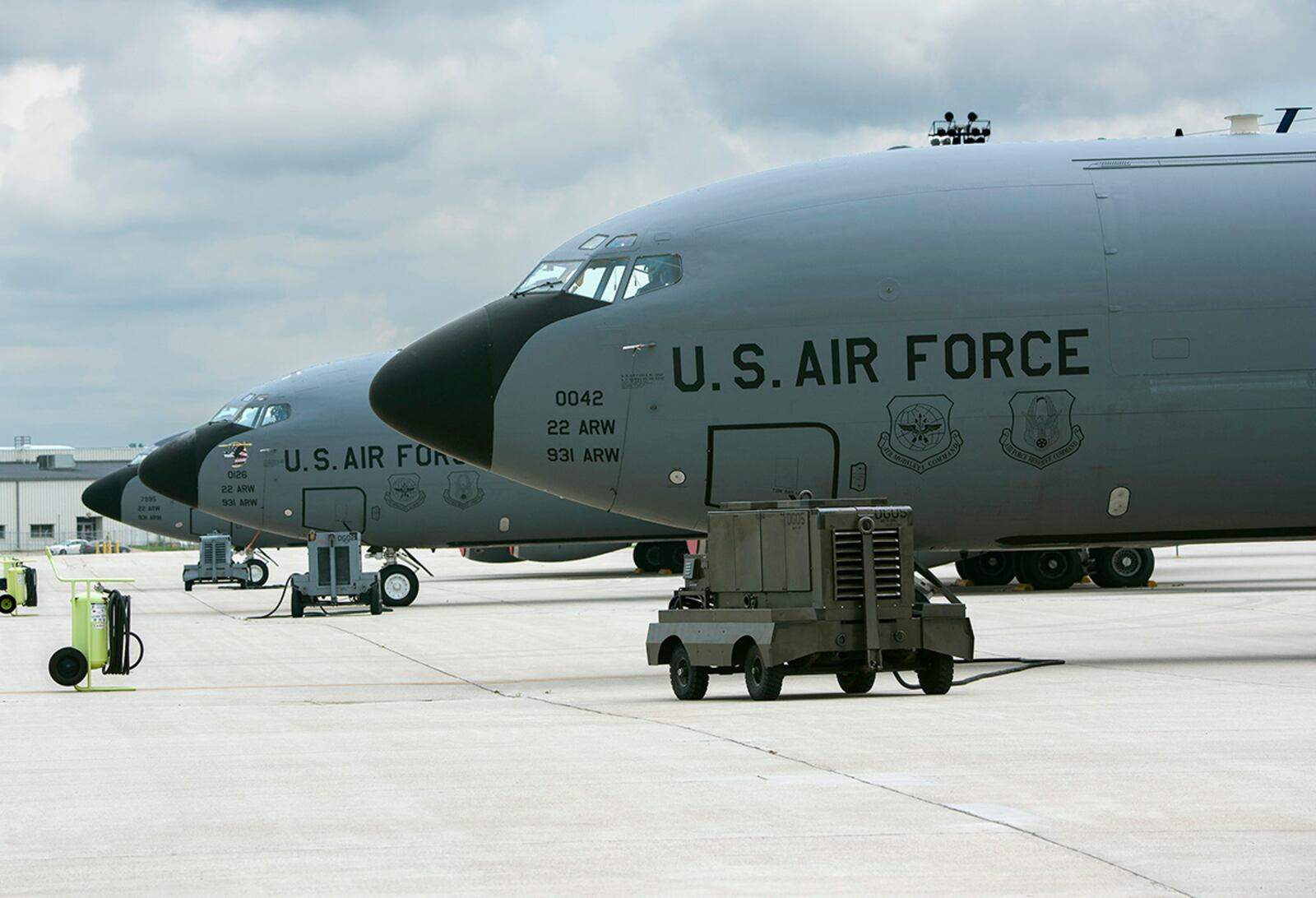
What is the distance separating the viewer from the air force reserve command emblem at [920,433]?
17.2 m

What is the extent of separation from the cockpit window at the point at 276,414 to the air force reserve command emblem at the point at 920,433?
20.4 meters

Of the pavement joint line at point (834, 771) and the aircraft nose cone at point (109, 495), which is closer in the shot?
the pavement joint line at point (834, 771)

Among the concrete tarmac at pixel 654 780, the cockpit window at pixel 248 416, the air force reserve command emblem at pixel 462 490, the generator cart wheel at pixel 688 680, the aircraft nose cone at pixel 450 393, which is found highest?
the cockpit window at pixel 248 416

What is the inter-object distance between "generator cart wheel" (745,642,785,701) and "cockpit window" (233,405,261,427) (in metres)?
22.2

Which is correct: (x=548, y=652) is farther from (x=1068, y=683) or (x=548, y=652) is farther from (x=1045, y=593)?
(x=1045, y=593)

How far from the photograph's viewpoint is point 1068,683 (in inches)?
626

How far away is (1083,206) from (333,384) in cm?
2113

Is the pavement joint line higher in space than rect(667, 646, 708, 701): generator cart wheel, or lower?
lower

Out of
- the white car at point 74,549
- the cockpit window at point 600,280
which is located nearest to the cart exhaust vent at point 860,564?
the cockpit window at point 600,280

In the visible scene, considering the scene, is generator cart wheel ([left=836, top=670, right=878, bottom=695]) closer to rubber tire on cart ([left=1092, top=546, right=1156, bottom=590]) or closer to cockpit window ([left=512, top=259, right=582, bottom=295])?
cockpit window ([left=512, top=259, right=582, bottom=295])

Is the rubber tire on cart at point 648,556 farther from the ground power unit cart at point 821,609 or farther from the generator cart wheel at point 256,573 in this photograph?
the ground power unit cart at point 821,609

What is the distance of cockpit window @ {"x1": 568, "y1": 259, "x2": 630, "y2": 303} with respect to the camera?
17.8 metres

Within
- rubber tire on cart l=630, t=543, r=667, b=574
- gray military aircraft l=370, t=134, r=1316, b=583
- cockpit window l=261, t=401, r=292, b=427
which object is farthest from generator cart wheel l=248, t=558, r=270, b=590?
gray military aircraft l=370, t=134, r=1316, b=583

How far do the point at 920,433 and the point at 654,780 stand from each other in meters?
7.87
